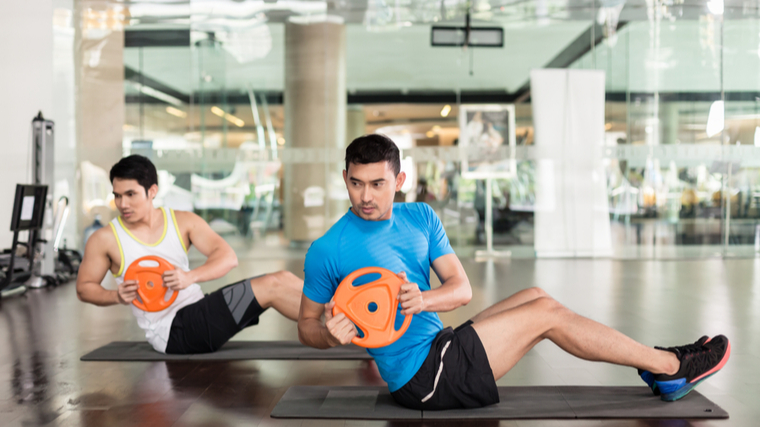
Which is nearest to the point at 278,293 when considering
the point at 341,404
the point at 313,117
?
the point at 341,404

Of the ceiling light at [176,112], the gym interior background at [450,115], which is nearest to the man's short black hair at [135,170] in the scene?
the gym interior background at [450,115]

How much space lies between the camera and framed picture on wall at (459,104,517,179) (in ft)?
30.7

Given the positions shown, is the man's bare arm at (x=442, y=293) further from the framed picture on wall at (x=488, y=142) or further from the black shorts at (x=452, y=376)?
the framed picture on wall at (x=488, y=142)

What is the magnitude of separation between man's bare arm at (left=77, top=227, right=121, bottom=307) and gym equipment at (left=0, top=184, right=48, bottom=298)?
106 inches

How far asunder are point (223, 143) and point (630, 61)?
6612mm

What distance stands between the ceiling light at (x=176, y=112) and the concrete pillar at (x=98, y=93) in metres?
0.78

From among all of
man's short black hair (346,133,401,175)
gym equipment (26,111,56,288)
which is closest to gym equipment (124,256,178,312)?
man's short black hair (346,133,401,175)

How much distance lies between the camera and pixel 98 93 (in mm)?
9422

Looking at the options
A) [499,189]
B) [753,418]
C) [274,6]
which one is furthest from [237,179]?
[753,418]

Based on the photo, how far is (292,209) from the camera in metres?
9.53

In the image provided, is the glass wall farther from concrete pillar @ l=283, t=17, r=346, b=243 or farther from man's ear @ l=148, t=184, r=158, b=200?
man's ear @ l=148, t=184, r=158, b=200

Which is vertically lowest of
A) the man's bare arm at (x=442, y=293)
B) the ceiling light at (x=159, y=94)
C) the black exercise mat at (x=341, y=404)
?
the black exercise mat at (x=341, y=404)

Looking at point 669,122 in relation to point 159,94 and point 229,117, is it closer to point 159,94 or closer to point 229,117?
point 229,117

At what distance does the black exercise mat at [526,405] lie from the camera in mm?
2307
